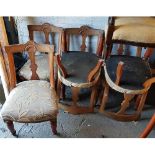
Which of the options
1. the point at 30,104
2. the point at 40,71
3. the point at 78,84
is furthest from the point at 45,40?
the point at 30,104

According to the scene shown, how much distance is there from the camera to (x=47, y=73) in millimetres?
1848

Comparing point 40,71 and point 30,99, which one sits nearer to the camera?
point 30,99

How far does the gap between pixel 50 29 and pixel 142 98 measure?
1.04 meters

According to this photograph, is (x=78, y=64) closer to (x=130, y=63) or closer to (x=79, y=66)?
(x=79, y=66)

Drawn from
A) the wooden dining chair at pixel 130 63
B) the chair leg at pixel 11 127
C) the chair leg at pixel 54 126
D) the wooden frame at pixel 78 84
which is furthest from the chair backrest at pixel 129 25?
the chair leg at pixel 11 127

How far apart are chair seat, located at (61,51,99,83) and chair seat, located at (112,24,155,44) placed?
318mm

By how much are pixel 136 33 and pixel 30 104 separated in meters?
1.00

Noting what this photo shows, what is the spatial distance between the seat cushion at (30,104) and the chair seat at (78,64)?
0.22 meters

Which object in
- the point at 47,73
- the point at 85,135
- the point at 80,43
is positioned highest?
the point at 80,43

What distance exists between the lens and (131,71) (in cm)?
174

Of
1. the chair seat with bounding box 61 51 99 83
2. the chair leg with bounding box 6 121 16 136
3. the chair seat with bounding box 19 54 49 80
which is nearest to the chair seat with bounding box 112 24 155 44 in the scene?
→ the chair seat with bounding box 61 51 99 83
